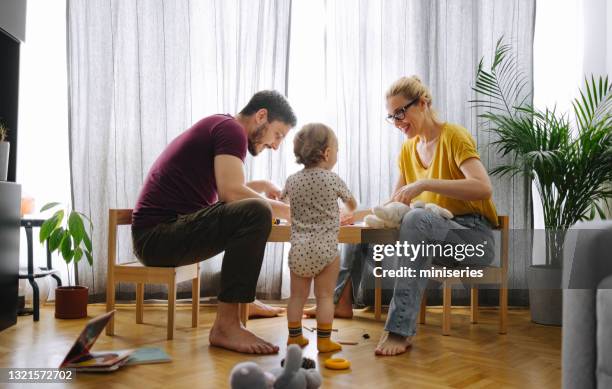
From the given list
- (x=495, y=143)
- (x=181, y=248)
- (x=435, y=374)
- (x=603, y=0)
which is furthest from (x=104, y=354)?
(x=603, y=0)

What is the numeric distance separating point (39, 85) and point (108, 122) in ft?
1.49

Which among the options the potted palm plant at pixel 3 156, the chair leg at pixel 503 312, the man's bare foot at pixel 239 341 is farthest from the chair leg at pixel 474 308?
the potted palm plant at pixel 3 156

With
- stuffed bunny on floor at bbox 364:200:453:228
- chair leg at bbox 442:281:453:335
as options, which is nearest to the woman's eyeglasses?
stuffed bunny on floor at bbox 364:200:453:228

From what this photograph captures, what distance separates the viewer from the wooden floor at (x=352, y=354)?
1.82 meters

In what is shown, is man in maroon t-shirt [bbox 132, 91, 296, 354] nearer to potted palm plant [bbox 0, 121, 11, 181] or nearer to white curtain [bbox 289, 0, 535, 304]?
potted palm plant [bbox 0, 121, 11, 181]

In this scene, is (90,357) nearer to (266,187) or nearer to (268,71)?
(266,187)

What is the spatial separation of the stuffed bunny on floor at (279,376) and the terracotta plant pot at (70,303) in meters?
1.79

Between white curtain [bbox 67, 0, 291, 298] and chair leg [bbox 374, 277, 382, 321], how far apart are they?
62cm

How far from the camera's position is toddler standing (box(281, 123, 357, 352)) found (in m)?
2.22

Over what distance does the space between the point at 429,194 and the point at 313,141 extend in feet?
2.37

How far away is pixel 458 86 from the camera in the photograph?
3438 mm

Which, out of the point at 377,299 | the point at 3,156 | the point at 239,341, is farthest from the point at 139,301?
the point at 377,299

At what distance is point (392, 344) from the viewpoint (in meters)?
2.20

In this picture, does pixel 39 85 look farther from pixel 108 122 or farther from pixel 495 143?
pixel 495 143
